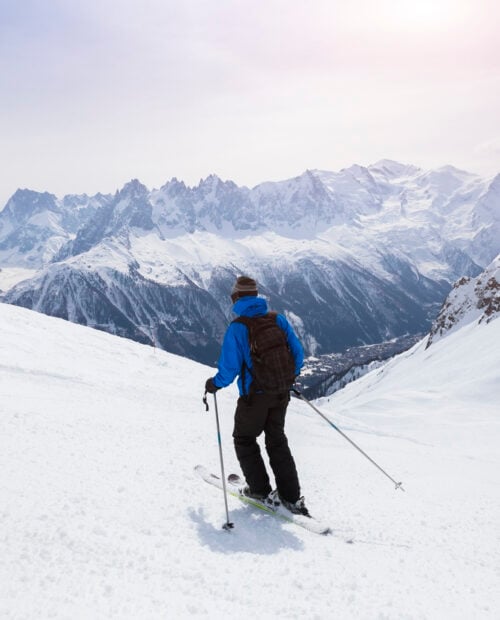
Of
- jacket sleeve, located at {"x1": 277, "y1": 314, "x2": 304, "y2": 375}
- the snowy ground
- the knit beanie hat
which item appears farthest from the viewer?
jacket sleeve, located at {"x1": 277, "y1": 314, "x2": 304, "y2": 375}

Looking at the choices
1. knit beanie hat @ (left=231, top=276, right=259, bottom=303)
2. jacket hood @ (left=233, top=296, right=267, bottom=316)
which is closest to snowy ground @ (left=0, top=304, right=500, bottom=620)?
jacket hood @ (left=233, top=296, right=267, bottom=316)

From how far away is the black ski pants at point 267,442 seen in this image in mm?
7301

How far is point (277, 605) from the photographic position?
4.71 m

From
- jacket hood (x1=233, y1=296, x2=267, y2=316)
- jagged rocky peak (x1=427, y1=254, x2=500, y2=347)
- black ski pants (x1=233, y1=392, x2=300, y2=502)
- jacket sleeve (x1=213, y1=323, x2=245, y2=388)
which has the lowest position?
black ski pants (x1=233, y1=392, x2=300, y2=502)

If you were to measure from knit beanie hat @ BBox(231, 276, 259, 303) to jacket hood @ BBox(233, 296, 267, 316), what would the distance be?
0.10 meters

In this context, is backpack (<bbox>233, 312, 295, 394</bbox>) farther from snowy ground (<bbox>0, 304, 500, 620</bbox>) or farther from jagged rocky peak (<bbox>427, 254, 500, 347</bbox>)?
jagged rocky peak (<bbox>427, 254, 500, 347</bbox>)

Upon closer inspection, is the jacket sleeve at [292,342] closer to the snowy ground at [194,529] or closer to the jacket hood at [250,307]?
the jacket hood at [250,307]

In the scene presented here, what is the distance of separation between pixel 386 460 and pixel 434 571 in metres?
8.39

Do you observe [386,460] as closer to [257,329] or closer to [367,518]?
[367,518]

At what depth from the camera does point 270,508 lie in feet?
24.2

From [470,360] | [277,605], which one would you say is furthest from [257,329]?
[470,360]

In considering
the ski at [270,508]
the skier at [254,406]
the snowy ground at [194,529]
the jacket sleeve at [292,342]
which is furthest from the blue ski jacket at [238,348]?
the snowy ground at [194,529]

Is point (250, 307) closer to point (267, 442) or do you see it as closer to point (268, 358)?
point (268, 358)

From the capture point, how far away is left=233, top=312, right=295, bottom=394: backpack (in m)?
7.05
